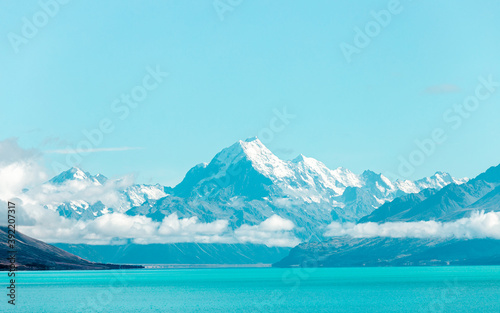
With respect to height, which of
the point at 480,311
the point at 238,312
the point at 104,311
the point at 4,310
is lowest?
the point at 480,311

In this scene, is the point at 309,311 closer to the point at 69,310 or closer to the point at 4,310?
the point at 69,310

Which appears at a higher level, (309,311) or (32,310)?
(32,310)

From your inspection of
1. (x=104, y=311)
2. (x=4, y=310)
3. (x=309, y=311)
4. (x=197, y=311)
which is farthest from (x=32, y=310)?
(x=309, y=311)

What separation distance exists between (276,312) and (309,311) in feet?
35.5

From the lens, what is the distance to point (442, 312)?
187 meters

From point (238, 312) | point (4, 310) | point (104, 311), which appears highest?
point (4, 310)

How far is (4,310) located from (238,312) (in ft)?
224

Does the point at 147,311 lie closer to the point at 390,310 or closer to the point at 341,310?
the point at 341,310

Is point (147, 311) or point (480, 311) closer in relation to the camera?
point (480, 311)

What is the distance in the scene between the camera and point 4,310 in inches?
7736

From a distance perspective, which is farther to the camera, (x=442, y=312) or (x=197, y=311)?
(x=197, y=311)

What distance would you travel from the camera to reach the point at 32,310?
19775 cm

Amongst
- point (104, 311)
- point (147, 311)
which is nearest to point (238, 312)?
point (147, 311)

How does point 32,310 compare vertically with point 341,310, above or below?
above
